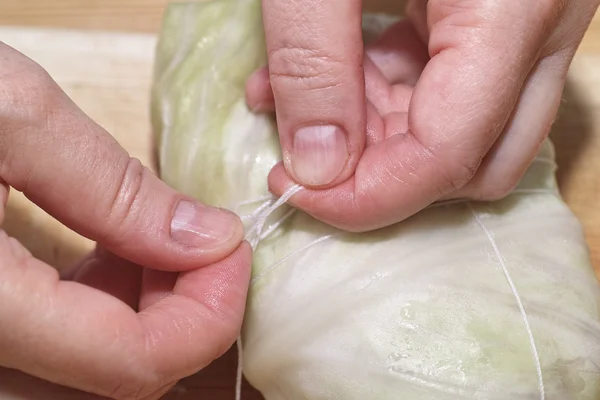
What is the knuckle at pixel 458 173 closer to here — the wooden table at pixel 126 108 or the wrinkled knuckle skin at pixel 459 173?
the wrinkled knuckle skin at pixel 459 173

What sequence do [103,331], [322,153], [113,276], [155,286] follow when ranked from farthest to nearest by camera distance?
[113,276] < [155,286] < [322,153] < [103,331]

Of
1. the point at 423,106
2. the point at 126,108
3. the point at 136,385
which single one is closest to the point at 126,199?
the point at 136,385

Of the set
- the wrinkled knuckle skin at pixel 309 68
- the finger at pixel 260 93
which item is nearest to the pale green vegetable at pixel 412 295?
the finger at pixel 260 93

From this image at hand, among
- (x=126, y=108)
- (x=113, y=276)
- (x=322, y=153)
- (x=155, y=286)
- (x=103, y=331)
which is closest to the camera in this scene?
(x=103, y=331)

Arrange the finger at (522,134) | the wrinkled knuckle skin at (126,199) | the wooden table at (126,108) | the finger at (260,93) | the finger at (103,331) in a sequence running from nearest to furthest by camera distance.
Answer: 1. the finger at (103,331)
2. the wrinkled knuckle skin at (126,199)
3. the finger at (522,134)
4. the finger at (260,93)
5. the wooden table at (126,108)

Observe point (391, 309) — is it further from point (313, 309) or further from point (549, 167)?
point (549, 167)

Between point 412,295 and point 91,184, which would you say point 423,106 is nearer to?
point 412,295

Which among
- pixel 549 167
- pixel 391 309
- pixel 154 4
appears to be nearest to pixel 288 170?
pixel 391 309

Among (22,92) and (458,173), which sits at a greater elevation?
(22,92)
